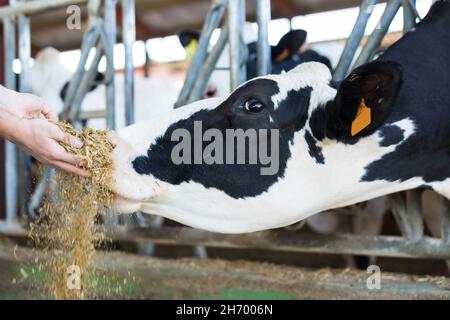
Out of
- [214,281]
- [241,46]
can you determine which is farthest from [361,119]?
[214,281]

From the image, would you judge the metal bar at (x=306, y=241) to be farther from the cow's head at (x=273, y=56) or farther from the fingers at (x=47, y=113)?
the fingers at (x=47, y=113)

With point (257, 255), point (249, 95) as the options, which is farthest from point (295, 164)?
point (257, 255)

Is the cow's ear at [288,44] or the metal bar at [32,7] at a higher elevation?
the metal bar at [32,7]

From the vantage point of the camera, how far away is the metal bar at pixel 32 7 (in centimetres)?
347

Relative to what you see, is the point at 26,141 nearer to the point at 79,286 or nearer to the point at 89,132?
the point at 89,132

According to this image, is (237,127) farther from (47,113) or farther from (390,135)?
(47,113)

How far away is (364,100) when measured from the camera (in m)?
1.86

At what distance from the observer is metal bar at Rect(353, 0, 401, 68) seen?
259 centimetres

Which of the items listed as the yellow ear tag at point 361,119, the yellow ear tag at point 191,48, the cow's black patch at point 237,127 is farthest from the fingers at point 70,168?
the yellow ear tag at point 191,48

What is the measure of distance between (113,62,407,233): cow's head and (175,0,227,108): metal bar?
896 mm

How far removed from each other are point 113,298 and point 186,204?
3.35 feet

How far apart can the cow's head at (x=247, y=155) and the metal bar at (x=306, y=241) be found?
0.57 metres

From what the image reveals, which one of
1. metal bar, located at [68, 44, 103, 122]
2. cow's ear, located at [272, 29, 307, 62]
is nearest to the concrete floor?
metal bar, located at [68, 44, 103, 122]

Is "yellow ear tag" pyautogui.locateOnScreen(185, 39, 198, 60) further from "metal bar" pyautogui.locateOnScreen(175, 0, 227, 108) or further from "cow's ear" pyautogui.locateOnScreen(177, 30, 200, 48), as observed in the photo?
"metal bar" pyautogui.locateOnScreen(175, 0, 227, 108)
